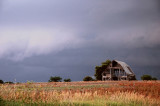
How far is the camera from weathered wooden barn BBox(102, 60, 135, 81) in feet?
201

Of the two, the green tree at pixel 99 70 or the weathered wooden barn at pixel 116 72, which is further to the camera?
the green tree at pixel 99 70

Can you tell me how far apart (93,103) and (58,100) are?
2441mm

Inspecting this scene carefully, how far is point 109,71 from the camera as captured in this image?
63938 millimetres

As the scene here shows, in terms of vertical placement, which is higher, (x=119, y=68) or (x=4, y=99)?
(x=119, y=68)

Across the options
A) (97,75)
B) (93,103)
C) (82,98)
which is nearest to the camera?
(93,103)

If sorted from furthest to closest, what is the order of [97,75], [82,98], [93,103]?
[97,75], [82,98], [93,103]

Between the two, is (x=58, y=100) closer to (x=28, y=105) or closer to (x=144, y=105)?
(x=28, y=105)

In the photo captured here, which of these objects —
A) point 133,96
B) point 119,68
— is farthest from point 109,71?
point 133,96

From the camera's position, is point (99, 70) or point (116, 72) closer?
point (116, 72)

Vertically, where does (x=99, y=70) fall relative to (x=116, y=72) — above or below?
above

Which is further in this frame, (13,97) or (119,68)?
(119,68)

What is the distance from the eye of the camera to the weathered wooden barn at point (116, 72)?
61391 mm

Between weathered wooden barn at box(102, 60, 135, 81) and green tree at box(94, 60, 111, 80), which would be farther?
green tree at box(94, 60, 111, 80)

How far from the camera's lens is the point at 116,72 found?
63.2 metres
